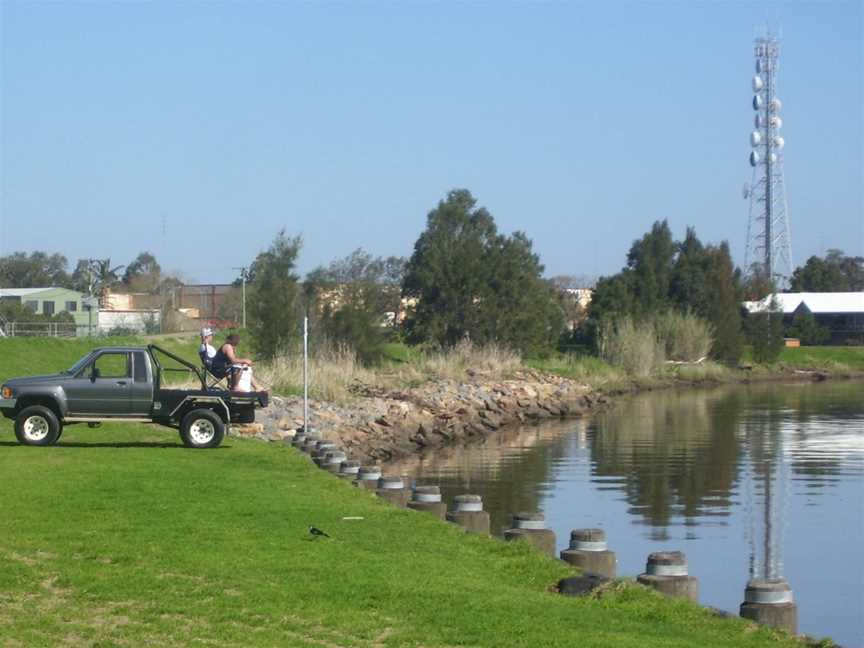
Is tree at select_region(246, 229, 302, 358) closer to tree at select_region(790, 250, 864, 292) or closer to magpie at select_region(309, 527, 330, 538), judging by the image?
magpie at select_region(309, 527, 330, 538)

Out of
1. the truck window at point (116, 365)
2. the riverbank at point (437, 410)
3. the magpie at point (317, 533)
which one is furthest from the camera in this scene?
the riverbank at point (437, 410)

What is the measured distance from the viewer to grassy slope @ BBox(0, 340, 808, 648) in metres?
9.93

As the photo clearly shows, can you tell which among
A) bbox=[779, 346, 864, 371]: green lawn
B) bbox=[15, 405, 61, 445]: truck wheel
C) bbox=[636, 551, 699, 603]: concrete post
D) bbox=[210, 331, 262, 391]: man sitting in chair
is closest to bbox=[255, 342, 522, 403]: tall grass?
bbox=[210, 331, 262, 391]: man sitting in chair

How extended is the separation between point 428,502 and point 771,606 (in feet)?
21.8

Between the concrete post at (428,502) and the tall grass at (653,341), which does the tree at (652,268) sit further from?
the concrete post at (428,502)

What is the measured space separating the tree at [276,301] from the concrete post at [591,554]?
36.6m

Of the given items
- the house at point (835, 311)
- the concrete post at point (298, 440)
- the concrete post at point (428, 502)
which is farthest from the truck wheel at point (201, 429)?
the house at point (835, 311)

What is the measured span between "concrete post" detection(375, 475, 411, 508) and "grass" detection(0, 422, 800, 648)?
500mm

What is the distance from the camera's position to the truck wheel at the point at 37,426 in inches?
923

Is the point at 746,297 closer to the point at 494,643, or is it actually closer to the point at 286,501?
the point at 286,501

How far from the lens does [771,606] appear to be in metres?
11.2

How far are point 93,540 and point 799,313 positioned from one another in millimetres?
105949

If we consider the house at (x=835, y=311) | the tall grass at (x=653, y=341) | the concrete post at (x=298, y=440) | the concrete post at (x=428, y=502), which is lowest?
the concrete post at (x=428, y=502)

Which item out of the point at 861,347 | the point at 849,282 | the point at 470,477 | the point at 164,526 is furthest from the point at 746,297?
the point at 164,526
